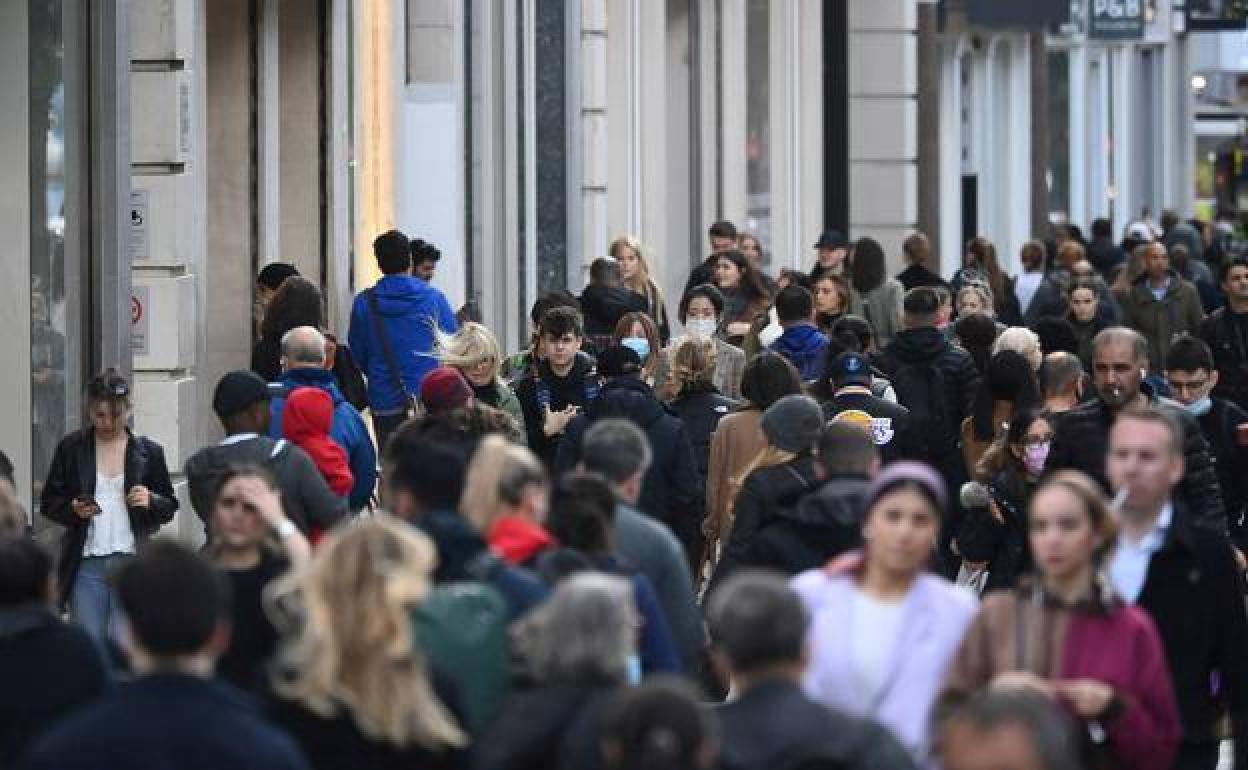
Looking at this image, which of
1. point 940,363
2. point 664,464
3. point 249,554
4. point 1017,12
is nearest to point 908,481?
point 249,554

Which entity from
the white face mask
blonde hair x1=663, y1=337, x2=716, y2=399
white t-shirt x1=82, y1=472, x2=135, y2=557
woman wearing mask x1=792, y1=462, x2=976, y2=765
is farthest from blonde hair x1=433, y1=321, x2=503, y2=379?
woman wearing mask x1=792, y1=462, x2=976, y2=765

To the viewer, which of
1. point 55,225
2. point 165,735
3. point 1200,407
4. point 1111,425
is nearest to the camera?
point 165,735

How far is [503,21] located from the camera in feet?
80.9

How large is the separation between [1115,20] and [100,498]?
3253 centimetres

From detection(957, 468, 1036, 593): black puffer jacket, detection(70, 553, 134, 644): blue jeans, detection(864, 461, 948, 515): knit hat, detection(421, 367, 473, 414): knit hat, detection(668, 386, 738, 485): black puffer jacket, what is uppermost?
detection(421, 367, 473, 414): knit hat

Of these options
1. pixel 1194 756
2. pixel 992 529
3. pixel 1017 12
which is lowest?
pixel 1194 756

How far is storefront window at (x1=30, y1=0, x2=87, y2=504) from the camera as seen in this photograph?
15.2 m

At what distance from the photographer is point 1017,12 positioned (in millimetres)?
36031

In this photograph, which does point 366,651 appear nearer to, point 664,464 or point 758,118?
point 664,464

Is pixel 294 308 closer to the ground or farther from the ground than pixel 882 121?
closer to the ground

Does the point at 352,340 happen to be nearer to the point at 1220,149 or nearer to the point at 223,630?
the point at 223,630

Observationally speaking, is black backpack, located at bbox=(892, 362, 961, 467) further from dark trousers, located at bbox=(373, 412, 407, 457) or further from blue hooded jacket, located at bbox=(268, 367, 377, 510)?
blue hooded jacket, located at bbox=(268, 367, 377, 510)

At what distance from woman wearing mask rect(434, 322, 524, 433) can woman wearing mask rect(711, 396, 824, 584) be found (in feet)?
8.93

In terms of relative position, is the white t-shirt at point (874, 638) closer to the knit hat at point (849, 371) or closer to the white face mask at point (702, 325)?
the knit hat at point (849, 371)
